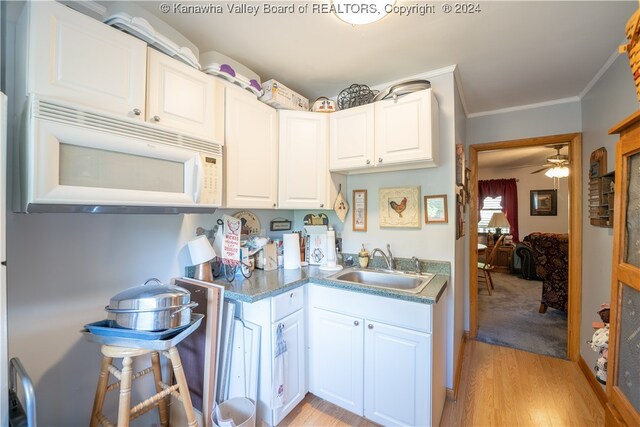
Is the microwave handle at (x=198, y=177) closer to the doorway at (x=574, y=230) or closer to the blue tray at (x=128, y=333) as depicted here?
the blue tray at (x=128, y=333)

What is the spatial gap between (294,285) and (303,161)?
0.93 meters

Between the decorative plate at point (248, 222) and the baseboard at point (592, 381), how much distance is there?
2.63m

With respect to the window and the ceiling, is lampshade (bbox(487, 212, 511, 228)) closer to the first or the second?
the window

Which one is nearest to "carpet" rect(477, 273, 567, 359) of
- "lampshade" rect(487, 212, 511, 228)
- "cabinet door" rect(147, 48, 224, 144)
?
"lampshade" rect(487, 212, 511, 228)

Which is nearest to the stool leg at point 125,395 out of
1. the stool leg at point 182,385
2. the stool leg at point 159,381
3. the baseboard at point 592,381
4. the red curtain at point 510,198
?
the stool leg at point 182,385

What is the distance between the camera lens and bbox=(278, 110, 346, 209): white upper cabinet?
1.97 m

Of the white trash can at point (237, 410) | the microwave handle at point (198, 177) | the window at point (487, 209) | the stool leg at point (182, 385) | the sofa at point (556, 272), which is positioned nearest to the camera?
the stool leg at point (182, 385)

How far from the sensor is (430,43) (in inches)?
63.3

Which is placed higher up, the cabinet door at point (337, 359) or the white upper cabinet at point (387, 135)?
the white upper cabinet at point (387, 135)

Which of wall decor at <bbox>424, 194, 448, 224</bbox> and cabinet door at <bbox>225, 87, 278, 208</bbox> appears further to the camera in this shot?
wall decor at <bbox>424, 194, 448, 224</bbox>

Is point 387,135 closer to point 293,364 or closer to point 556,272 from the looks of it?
point 293,364

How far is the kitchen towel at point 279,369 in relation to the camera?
4.95ft

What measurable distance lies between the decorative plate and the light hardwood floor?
128 centimetres

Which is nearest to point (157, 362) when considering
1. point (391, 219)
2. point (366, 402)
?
point (366, 402)
